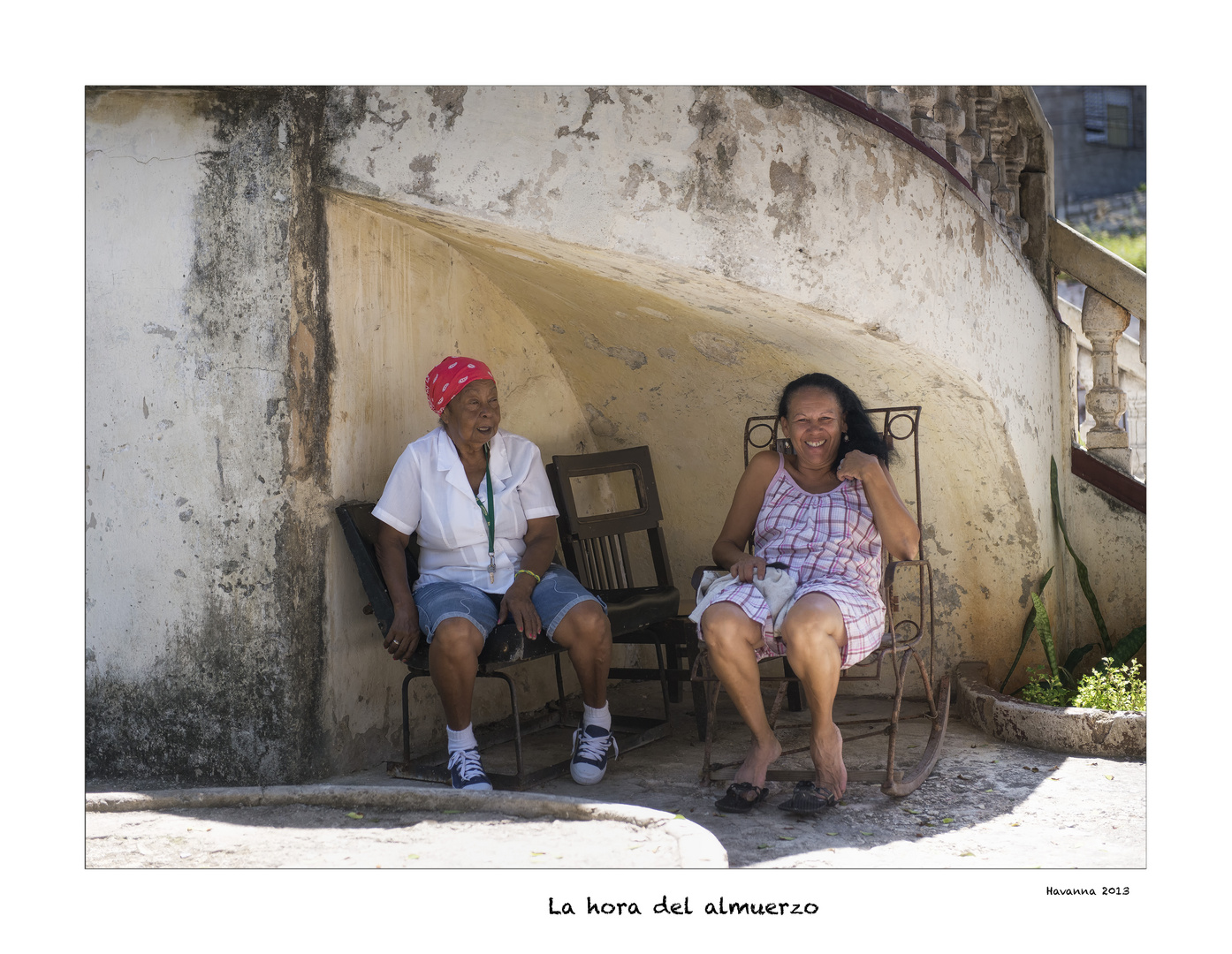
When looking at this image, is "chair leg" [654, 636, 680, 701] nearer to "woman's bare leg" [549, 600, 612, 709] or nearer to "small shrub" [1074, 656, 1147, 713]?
"woman's bare leg" [549, 600, 612, 709]

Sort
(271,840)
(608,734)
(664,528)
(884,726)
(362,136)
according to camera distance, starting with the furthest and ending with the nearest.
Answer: (664,528)
(884,726)
(608,734)
(362,136)
(271,840)

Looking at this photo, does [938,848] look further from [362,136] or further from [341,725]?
[362,136]

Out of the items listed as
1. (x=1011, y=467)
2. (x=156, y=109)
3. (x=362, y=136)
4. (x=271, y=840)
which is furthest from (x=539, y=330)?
(x=271, y=840)

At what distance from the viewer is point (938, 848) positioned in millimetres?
3217

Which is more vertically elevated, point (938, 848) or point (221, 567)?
point (221, 567)

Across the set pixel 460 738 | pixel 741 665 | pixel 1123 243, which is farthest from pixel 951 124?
pixel 1123 243

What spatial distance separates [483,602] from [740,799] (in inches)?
43.4

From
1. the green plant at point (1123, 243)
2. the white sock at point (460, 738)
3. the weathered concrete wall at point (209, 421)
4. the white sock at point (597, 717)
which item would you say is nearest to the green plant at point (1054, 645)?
the white sock at point (597, 717)

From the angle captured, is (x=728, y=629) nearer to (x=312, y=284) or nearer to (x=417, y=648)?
(x=417, y=648)

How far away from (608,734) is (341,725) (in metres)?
0.97

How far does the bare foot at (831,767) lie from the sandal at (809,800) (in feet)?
0.07

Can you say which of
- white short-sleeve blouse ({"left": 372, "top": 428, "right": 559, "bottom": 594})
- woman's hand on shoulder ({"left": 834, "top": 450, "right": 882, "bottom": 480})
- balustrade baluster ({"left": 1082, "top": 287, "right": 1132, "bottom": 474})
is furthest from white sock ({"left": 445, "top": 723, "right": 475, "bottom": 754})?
balustrade baluster ({"left": 1082, "top": 287, "right": 1132, "bottom": 474})

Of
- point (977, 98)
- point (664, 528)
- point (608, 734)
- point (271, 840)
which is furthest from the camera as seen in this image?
point (664, 528)

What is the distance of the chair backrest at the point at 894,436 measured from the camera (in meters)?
4.24
